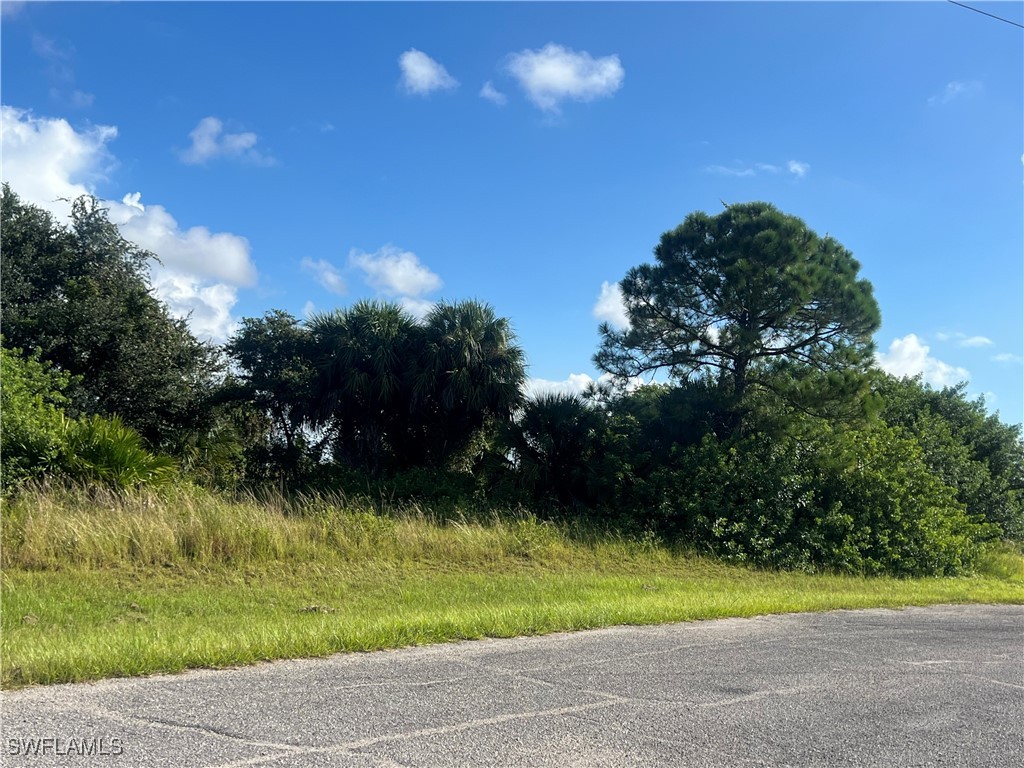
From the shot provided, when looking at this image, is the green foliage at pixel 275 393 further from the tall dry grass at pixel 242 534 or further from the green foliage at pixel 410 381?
the tall dry grass at pixel 242 534

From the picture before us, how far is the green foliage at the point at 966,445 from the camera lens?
2206cm

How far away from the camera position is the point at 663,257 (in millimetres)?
20078

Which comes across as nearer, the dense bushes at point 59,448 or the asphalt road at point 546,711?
the asphalt road at point 546,711

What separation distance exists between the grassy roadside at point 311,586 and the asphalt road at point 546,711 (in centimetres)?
68

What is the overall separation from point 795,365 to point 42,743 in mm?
17487

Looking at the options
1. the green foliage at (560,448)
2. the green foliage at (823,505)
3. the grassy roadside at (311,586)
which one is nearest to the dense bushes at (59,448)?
the grassy roadside at (311,586)

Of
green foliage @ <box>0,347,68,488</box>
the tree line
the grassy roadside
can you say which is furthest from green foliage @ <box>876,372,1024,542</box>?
green foliage @ <box>0,347,68,488</box>

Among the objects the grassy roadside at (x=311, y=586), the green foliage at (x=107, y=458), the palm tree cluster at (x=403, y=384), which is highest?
the palm tree cluster at (x=403, y=384)

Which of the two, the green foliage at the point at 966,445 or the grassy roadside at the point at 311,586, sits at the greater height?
the green foliage at the point at 966,445

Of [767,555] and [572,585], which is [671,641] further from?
[767,555]

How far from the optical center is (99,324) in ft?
70.2

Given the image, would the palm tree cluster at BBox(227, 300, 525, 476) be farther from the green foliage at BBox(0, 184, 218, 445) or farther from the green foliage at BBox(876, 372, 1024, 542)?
the green foliage at BBox(876, 372, 1024, 542)

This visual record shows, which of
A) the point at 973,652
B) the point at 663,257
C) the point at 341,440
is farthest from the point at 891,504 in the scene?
the point at 341,440

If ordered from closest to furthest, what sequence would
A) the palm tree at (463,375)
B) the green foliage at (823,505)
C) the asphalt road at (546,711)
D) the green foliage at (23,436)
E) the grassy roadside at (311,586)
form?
1. the asphalt road at (546,711)
2. the grassy roadside at (311,586)
3. the green foliage at (23,436)
4. the green foliage at (823,505)
5. the palm tree at (463,375)
